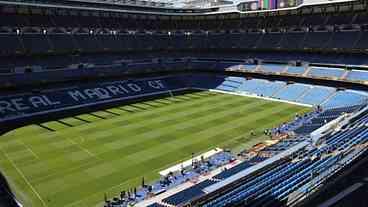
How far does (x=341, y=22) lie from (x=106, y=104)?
3900 centimetres

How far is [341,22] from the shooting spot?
56.9 meters

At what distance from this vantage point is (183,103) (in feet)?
169

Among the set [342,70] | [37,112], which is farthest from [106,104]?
[342,70]

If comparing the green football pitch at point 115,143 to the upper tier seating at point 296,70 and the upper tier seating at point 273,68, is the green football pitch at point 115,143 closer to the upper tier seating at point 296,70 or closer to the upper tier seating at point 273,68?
the upper tier seating at point 296,70

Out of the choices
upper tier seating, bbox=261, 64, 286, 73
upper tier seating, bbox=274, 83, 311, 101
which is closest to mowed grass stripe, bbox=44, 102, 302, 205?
upper tier seating, bbox=274, 83, 311, 101

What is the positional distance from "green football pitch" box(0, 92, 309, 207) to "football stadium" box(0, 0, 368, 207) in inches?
6.6

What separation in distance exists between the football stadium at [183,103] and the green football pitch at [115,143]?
17 cm

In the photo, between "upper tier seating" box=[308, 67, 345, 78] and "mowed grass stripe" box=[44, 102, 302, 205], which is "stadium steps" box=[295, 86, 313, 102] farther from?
"mowed grass stripe" box=[44, 102, 302, 205]

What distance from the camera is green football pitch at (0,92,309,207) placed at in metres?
25.0

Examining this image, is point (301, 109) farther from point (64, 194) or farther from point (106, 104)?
point (64, 194)

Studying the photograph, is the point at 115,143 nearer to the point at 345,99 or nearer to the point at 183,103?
the point at 183,103

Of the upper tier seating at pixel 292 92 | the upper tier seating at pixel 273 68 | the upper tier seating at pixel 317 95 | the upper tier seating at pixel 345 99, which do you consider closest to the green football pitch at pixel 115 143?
the upper tier seating at pixel 317 95

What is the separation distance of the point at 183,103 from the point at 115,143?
763 inches

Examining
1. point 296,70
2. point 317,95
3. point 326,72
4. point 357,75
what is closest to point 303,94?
point 317,95
